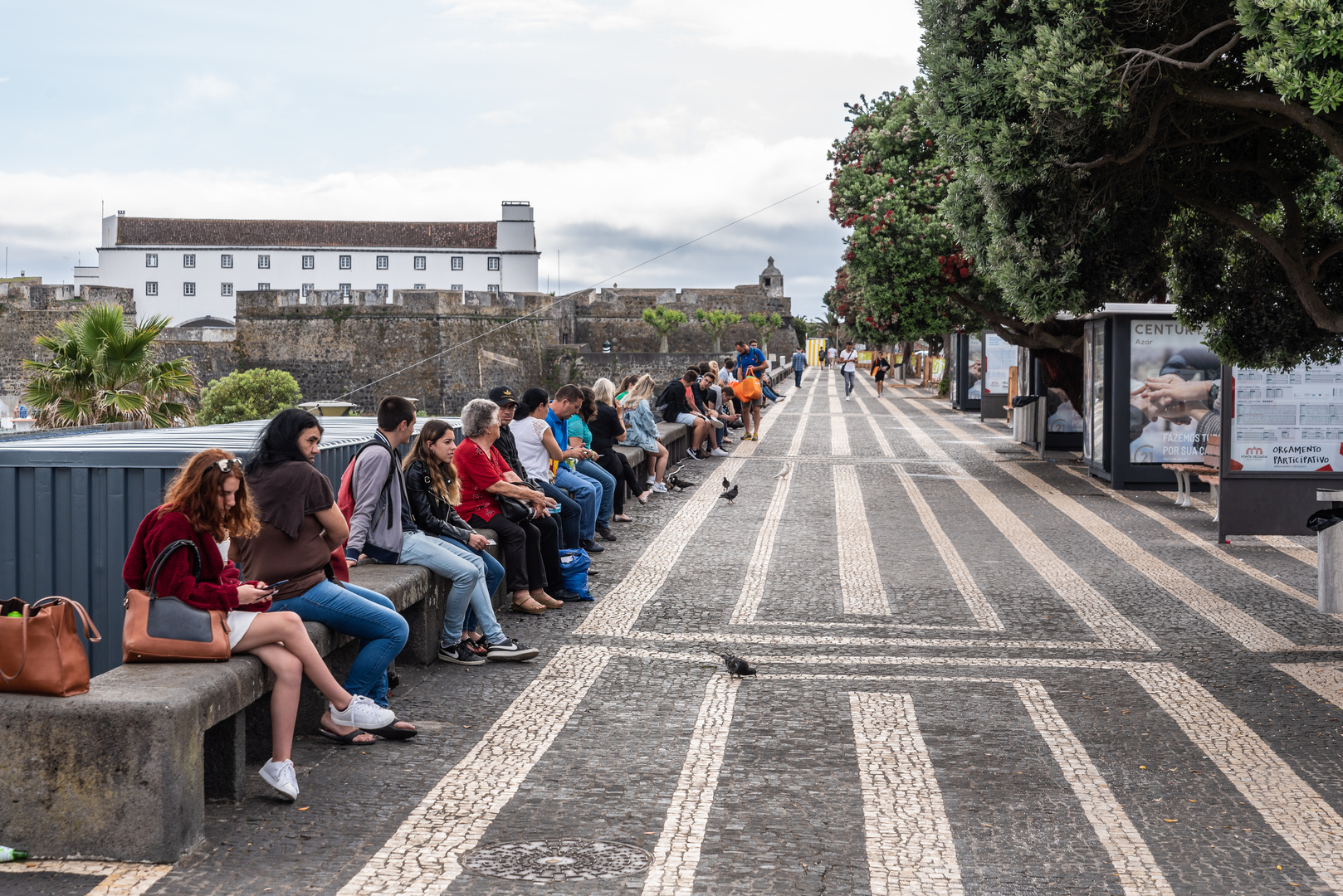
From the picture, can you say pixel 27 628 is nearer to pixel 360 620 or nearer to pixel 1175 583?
pixel 360 620

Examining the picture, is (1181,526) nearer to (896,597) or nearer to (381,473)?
(896,597)

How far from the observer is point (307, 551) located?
19.2 ft

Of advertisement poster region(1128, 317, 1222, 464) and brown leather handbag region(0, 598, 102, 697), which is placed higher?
advertisement poster region(1128, 317, 1222, 464)

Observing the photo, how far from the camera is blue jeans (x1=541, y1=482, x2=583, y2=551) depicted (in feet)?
34.0

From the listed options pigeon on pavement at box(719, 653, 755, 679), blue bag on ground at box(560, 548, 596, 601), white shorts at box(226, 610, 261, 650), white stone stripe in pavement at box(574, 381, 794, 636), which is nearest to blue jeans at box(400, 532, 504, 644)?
white stone stripe in pavement at box(574, 381, 794, 636)

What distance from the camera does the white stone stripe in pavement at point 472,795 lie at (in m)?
4.35

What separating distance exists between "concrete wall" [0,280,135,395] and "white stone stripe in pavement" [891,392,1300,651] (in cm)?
4988

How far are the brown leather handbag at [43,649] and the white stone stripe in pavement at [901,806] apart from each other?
2977mm

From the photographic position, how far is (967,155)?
27.0ft

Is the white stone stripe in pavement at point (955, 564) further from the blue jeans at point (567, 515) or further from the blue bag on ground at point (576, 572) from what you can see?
the blue jeans at point (567, 515)

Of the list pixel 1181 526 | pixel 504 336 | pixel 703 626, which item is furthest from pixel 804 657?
pixel 504 336

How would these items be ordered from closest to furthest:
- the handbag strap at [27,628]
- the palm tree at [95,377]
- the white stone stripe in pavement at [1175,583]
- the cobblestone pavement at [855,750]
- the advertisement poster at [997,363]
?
the handbag strap at [27,628], the cobblestone pavement at [855,750], the white stone stripe in pavement at [1175,583], the palm tree at [95,377], the advertisement poster at [997,363]

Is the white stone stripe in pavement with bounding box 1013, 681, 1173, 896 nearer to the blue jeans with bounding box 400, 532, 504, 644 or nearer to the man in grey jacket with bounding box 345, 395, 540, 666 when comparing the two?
the man in grey jacket with bounding box 345, 395, 540, 666

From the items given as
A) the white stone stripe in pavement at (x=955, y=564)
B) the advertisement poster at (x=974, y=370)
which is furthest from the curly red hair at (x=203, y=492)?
the advertisement poster at (x=974, y=370)
